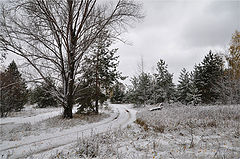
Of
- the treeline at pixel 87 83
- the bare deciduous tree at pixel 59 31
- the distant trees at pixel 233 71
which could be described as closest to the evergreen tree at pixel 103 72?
the treeline at pixel 87 83

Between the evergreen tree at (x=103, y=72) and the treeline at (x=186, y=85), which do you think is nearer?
the evergreen tree at (x=103, y=72)

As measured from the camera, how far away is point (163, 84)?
88.4ft

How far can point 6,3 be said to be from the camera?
738cm

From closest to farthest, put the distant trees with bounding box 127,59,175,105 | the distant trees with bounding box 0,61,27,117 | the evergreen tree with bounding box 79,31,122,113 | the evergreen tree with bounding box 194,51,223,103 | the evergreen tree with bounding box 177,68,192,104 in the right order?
the distant trees with bounding box 0,61,27,117 < the evergreen tree with bounding box 79,31,122,113 < the evergreen tree with bounding box 194,51,223,103 < the distant trees with bounding box 127,59,175,105 < the evergreen tree with bounding box 177,68,192,104

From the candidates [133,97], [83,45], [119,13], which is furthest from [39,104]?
[119,13]

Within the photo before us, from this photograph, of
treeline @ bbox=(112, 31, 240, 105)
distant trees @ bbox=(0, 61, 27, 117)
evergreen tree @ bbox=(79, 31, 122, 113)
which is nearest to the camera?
distant trees @ bbox=(0, 61, 27, 117)

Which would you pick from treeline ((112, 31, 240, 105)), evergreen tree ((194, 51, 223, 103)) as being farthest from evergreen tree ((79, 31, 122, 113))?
evergreen tree ((194, 51, 223, 103))

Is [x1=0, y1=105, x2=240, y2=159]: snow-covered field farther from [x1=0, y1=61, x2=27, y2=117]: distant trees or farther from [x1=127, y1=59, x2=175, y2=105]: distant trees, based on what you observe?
[x1=127, y1=59, x2=175, y2=105]: distant trees

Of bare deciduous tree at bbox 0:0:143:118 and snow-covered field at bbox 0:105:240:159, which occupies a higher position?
bare deciduous tree at bbox 0:0:143:118

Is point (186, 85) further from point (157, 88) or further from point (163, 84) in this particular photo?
point (157, 88)

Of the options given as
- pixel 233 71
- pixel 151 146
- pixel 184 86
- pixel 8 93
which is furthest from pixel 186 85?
pixel 8 93

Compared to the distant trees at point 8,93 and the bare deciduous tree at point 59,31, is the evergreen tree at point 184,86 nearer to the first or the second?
the bare deciduous tree at point 59,31

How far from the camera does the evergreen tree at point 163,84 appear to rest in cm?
2662

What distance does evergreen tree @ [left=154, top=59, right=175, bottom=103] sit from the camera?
2662cm
